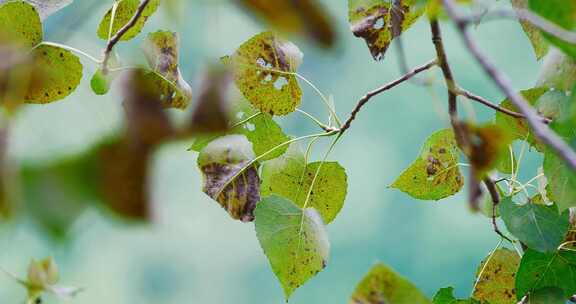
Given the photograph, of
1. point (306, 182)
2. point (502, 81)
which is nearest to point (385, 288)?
point (502, 81)

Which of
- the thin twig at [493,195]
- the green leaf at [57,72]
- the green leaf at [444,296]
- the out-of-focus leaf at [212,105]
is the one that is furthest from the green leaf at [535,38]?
the out-of-focus leaf at [212,105]

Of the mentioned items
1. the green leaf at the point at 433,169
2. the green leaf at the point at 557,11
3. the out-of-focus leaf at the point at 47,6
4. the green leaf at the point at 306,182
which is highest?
the green leaf at the point at 557,11

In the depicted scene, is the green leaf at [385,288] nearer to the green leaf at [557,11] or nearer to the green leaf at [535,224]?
the green leaf at [557,11]

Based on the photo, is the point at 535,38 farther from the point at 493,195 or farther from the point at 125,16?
the point at 125,16

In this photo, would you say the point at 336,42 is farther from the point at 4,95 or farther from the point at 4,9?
the point at 4,9

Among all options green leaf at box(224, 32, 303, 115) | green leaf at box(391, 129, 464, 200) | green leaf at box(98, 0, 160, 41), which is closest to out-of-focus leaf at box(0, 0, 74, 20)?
green leaf at box(98, 0, 160, 41)

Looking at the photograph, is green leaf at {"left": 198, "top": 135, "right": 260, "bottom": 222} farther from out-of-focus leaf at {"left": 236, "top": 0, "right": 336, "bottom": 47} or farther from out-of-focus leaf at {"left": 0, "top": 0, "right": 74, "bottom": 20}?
out-of-focus leaf at {"left": 236, "top": 0, "right": 336, "bottom": 47}

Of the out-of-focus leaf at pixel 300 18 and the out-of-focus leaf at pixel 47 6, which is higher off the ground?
the out-of-focus leaf at pixel 300 18
